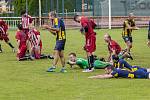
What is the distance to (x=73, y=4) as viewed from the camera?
6341 centimetres

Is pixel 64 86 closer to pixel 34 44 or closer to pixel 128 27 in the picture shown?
pixel 128 27

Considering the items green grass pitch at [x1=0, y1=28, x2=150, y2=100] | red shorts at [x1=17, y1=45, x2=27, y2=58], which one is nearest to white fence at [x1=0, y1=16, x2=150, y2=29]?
red shorts at [x1=17, y1=45, x2=27, y2=58]

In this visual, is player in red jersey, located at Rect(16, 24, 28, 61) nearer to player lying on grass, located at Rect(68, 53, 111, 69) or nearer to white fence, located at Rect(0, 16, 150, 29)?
player lying on grass, located at Rect(68, 53, 111, 69)

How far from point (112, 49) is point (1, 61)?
213 inches

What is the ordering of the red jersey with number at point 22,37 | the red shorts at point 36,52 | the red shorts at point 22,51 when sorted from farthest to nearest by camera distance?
→ 1. the red shorts at point 36,52
2. the red jersey with number at point 22,37
3. the red shorts at point 22,51

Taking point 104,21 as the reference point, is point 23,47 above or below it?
below

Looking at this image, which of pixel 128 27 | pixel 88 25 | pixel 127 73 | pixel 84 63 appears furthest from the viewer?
pixel 128 27

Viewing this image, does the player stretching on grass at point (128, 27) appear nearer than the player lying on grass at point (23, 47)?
Yes

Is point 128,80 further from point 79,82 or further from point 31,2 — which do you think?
point 31,2

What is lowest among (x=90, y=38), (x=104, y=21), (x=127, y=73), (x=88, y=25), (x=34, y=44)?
(x=127, y=73)

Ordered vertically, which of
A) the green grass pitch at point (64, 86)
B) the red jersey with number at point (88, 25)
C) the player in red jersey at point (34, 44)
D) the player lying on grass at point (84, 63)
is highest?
the red jersey with number at point (88, 25)

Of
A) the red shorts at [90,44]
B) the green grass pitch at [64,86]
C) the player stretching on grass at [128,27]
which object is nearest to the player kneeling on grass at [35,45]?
the player stretching on grass at [128,27]

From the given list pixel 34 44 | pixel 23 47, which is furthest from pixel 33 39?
pixel 23 47

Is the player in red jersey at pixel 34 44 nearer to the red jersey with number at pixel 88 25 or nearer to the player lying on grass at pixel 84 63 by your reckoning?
the player lying on grass at pixel 84 63
